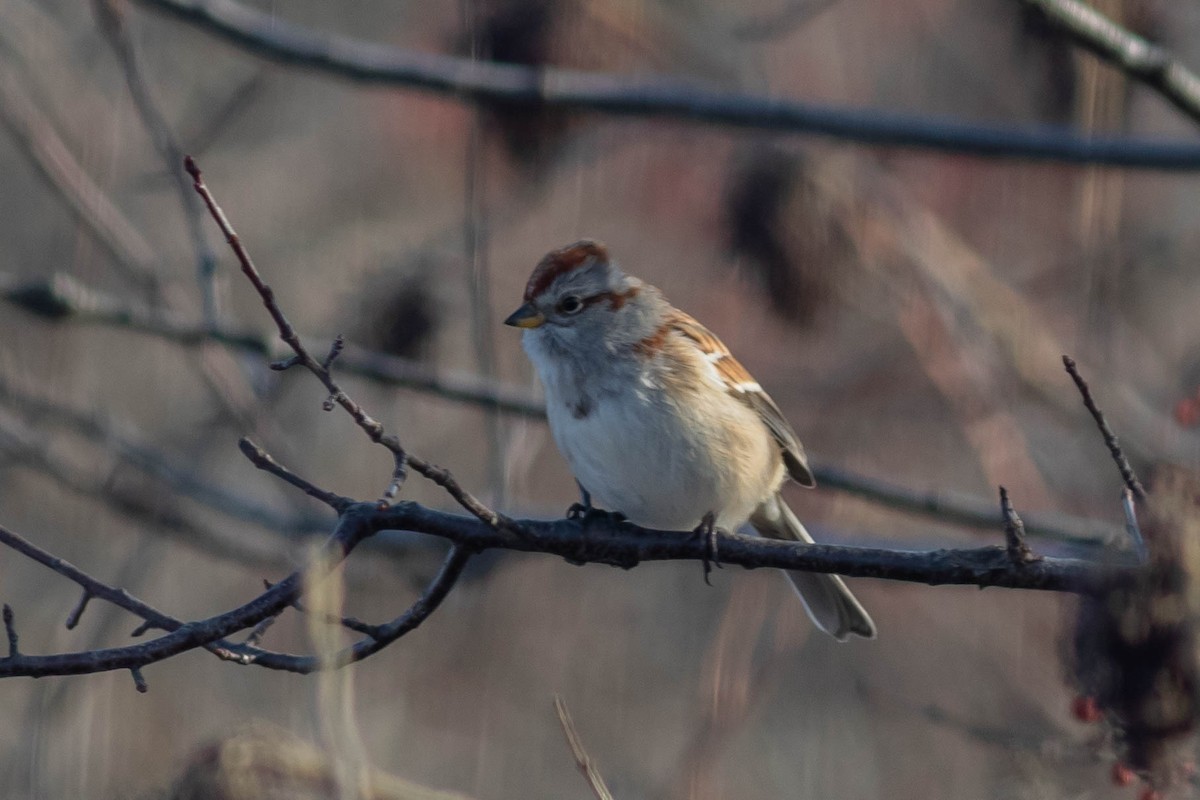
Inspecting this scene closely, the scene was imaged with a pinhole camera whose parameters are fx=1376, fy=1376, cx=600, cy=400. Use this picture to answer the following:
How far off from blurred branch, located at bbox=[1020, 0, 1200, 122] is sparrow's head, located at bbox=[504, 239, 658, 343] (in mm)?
1240

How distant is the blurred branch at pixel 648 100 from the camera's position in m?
3.65

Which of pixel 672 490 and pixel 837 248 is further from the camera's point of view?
pixel 837 248

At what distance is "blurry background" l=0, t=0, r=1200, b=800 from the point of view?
4.58 meters

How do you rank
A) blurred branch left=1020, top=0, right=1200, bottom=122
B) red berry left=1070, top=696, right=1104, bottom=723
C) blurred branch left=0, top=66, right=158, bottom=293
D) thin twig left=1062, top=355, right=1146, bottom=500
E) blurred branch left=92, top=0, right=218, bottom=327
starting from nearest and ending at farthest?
thin twig left=1062, top=355, right=1146, bottom=500
red berry left=1070, top=696, right=1104, bottom=723
blurred branch left=1020, top=0, right=1200, bottom=122
blurred branch left=92, top=0, right=218, bottom=327
blurred branch left=0, top=66, right=158, bottom=293

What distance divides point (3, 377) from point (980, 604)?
174 inches

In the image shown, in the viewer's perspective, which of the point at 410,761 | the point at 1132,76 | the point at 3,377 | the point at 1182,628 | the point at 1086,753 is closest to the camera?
the point at 1182,628

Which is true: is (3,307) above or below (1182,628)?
above

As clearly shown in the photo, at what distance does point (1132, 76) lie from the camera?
138 inches

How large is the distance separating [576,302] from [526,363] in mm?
2656

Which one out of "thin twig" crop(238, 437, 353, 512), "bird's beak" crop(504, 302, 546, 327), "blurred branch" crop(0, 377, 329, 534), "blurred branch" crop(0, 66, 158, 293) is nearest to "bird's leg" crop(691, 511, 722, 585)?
"bird's beak" crop(504, 302, 546, 327)

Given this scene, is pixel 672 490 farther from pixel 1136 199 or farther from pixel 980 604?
pixel 1136 199

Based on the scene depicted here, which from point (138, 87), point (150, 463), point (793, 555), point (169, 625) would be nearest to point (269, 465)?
point (169, 625)

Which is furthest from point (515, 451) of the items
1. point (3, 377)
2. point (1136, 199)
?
point (1136, 199)

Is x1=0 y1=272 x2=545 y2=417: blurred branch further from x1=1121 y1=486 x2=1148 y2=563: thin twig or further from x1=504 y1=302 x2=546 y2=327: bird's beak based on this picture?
x1=1121 y1=486 x2=1148 y2=563: thin twig
